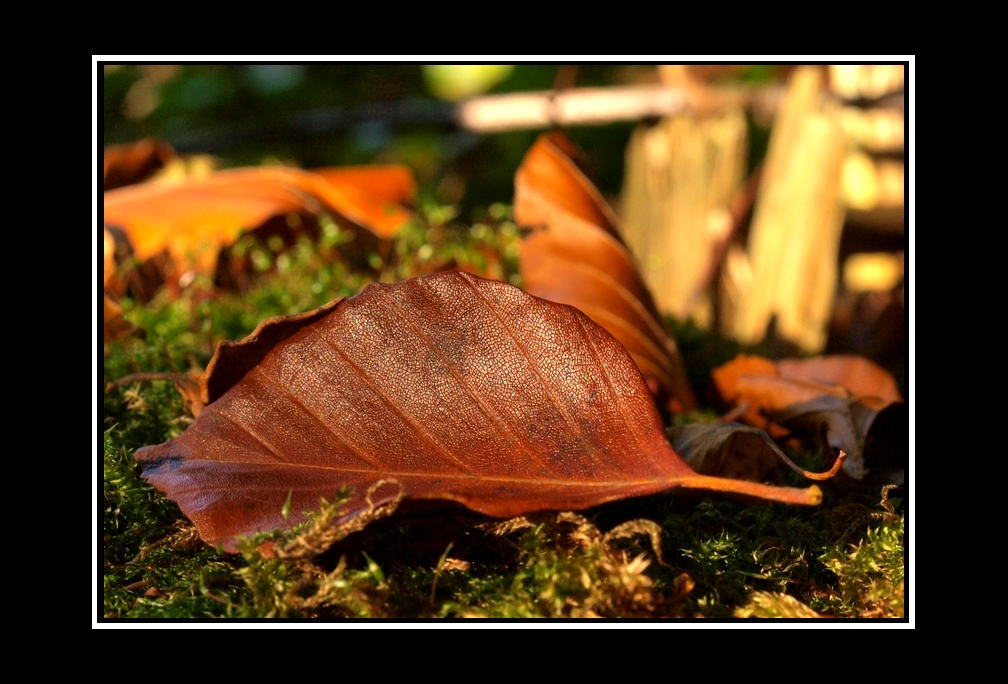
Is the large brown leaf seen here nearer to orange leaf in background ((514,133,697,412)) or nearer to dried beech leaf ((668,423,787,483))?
dried beech leaf ((668,423,787,483))

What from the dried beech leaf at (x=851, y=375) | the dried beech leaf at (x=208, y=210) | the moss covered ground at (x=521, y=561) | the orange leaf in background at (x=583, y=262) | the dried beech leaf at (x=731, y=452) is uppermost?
the dried beech leaf at (x=208, y=210)

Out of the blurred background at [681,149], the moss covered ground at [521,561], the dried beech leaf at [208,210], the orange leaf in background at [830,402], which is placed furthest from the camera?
the blurred background at [681,149]

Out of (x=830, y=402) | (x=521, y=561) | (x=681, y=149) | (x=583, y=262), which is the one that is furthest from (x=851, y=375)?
(x=681, y=149)

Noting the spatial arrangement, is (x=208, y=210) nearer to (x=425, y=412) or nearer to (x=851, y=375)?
(x=425, y=412)

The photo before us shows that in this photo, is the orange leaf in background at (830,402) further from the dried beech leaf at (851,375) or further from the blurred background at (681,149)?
the blurred background at (681,149)

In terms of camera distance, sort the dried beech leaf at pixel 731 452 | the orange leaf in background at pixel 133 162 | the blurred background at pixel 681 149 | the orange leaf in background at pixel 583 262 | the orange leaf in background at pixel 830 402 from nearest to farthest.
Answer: the dried beech leaf at pixel 731 452, the orange leaf in background at pixel 830 402, the orange leaf in background at pixel 583 262, the orange leaf in background at pixel 133 162, the blurred background at pixel 681 149

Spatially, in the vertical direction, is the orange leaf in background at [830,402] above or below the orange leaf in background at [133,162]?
below

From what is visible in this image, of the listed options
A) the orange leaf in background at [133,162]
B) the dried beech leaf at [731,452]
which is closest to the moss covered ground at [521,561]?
the dried beech leaf at [731,452]
